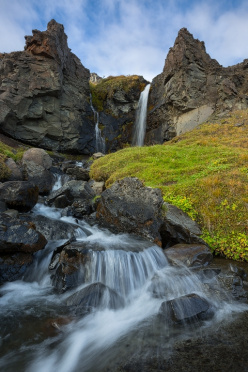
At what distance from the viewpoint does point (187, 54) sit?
29.2 metres

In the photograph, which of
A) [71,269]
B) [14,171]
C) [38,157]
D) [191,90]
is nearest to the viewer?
[71,269]

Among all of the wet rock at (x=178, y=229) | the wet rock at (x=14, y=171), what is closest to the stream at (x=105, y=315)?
the wet rock at (x=178, y=229)

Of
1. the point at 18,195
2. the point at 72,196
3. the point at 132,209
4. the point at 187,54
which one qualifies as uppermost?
the point at 187,54

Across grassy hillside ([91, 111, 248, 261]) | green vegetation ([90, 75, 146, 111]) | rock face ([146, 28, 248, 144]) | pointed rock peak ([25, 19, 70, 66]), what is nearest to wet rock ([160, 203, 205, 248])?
grassy hillside ([91, 111, 248, 261])

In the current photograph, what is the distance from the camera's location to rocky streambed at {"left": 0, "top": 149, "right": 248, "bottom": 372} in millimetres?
3670

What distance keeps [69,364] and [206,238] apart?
222 inches

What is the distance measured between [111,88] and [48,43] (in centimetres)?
990

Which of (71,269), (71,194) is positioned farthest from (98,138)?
(71,269)

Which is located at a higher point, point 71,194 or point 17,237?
point 71,194

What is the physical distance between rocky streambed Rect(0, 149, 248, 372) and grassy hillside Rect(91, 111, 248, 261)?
680 mm

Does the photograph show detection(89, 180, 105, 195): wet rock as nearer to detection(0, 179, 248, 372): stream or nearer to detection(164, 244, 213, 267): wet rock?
detection(0, 179, 248, 372): stream

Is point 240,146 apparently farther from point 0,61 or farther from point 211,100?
point 0,61

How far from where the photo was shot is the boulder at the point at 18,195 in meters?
9.53

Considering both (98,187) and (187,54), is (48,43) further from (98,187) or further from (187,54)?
(98,187)
